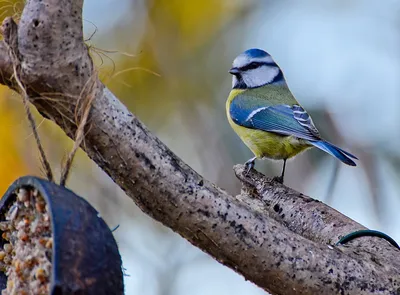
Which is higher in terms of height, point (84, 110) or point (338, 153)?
point (338, 153)

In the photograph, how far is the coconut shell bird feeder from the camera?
1.17 meters

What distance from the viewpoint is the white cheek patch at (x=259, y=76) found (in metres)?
3.69

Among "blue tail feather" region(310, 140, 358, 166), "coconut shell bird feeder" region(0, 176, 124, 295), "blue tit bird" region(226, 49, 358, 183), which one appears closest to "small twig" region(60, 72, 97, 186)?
"coconut shell bird feeder" region(0, 176, 124, 295)

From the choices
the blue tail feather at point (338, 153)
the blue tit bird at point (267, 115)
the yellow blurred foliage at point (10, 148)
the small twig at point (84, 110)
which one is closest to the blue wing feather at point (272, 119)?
the blue tit bird at point (267, 115)

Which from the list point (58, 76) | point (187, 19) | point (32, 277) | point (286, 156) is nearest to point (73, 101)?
point (58, 76)

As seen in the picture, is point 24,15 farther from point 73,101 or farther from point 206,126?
point 206,126

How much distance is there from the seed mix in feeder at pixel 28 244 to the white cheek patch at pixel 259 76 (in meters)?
2.45

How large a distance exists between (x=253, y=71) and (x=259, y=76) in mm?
43

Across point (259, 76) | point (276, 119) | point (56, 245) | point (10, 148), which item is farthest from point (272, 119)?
point (56, 245)

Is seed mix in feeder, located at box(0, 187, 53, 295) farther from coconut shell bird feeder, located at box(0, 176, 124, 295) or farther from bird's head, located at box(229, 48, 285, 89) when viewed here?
bird's head, located at box(229, 48, 285, 89)

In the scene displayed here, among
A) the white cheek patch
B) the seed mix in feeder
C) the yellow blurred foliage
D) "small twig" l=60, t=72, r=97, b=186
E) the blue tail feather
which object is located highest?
the white cheek patch

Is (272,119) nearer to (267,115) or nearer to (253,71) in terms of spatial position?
(267,115)

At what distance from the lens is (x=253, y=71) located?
3709mm

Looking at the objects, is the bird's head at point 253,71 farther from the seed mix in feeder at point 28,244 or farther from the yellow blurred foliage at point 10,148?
the seed mix in feeder at point 28,244
